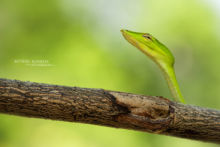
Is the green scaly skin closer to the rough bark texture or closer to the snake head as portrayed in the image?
the snake head

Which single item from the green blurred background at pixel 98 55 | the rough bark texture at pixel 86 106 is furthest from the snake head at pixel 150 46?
the green blurred background at pixel 98 55

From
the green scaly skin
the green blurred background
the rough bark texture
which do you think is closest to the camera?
the rough bark texture

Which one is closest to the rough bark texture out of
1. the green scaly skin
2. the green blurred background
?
the green scaly skin

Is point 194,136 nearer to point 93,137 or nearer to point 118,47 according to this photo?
point 93,137

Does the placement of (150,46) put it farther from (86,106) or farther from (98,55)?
(98,55)

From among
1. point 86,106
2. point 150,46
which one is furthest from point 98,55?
point 86,106

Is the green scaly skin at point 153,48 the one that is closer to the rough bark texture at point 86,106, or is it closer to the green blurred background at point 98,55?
the rough bark texture at point 86,106
